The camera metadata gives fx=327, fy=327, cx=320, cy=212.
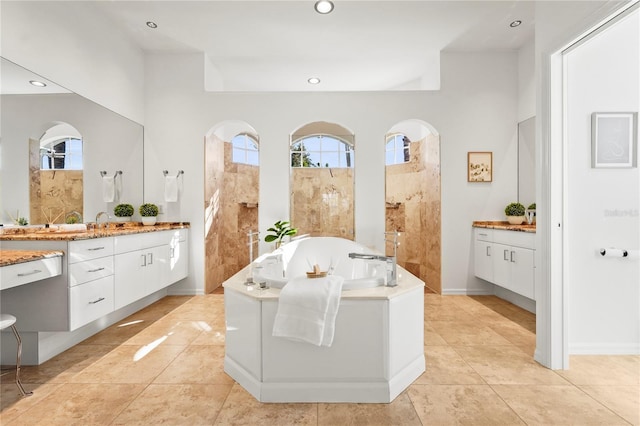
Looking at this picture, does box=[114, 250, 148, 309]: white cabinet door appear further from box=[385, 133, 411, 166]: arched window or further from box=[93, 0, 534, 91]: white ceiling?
box=[385, 133, 411, 166]: arched window

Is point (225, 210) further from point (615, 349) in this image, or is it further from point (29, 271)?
point (615, 349)

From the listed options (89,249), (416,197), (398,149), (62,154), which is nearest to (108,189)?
(62,154)

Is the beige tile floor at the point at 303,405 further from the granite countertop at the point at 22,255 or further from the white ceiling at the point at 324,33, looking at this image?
the white ceiling at the point at 324,33

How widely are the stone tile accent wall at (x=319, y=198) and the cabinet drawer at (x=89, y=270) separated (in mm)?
2582

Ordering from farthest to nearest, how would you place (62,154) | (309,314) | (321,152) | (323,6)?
(321,152) < (323,6) < (62,154) < (309,314)

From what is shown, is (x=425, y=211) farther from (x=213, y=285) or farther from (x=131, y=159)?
(x=131, y=159)

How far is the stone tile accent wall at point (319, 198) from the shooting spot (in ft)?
15.9

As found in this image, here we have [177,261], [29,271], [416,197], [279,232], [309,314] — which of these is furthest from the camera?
[416,197]

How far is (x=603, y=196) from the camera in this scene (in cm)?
233

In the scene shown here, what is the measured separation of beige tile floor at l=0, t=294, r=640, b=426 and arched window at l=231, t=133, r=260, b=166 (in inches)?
123

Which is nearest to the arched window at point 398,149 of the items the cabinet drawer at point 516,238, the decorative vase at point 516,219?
the decorative vase at point 516,219

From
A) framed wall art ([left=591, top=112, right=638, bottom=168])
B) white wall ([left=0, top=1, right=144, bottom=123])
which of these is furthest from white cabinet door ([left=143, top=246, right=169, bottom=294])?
framed wall art ([left=591, top=112, right=638, bottom=168])

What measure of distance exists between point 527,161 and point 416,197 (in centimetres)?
150

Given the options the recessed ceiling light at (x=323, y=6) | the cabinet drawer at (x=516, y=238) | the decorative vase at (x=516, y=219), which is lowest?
the cabinet drawer at (x=516, y=238)
